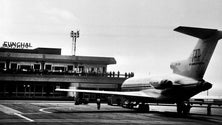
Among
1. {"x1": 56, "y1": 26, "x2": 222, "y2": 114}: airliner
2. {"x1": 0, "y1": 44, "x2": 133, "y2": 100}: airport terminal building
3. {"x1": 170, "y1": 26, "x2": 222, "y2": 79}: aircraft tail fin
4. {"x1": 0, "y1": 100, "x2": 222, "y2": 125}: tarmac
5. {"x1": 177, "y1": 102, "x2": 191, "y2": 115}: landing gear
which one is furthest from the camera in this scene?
{"x1": 0, "y1": 44, "x2": 133, "y2": 100}: airport terminal building

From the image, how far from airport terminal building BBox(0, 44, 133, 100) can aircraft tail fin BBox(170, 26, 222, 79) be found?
41520 millimetres

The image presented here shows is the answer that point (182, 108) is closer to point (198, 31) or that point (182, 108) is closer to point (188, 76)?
point (188, 76)

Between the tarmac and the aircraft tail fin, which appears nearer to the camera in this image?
the tarmac

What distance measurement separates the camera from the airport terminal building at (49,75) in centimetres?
7438

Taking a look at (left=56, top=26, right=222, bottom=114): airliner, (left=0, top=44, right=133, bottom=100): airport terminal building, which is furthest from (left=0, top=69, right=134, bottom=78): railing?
(left=56, top=26, right=222, bottom=114): airliner

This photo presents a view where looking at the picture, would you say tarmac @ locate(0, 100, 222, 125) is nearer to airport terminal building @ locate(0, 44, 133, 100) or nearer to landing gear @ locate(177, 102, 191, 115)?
landing gear @ locate(177, 102, 191, 115)

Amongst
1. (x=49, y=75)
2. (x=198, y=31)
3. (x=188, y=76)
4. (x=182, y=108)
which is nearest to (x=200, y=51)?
(x=198, y=31)

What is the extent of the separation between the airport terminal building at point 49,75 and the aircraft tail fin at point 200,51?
4152 centimetres

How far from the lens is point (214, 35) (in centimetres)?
2975

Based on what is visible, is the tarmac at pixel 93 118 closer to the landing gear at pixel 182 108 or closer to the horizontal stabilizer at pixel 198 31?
the landing gear at pixel 182 108

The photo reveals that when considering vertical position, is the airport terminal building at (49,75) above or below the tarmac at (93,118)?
above

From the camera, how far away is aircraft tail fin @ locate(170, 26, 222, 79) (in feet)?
96.4

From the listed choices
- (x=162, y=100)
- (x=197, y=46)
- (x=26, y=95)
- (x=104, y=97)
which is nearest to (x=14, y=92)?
(x=26, y=95)

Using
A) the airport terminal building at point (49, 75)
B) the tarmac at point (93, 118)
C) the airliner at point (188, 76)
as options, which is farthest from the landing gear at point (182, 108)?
the airport terminal building at point (49, 75)
